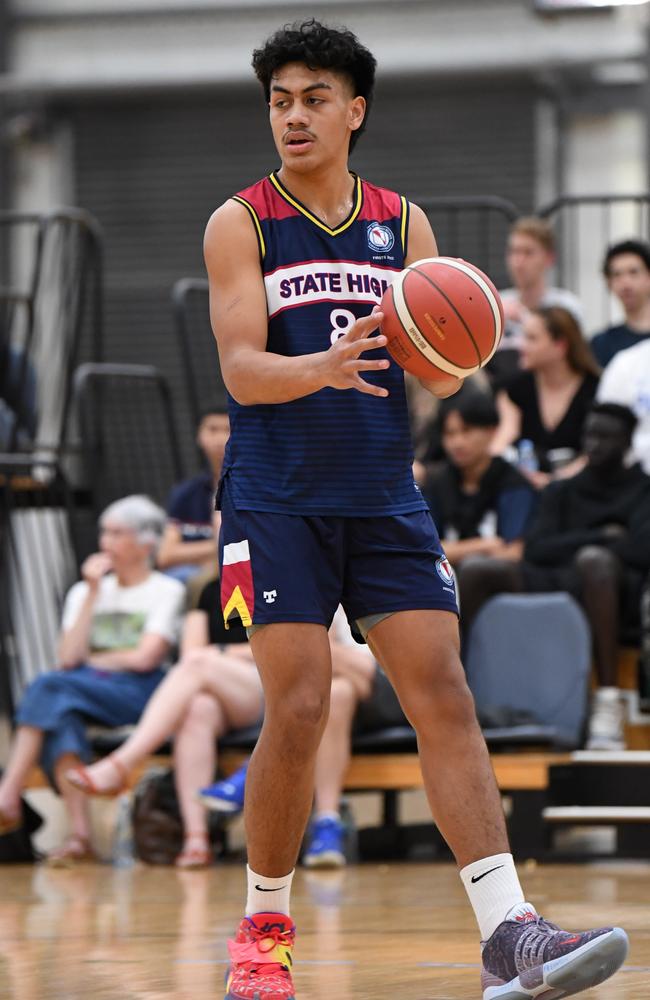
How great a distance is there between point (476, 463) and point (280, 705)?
4.37 m

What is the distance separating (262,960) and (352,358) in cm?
120

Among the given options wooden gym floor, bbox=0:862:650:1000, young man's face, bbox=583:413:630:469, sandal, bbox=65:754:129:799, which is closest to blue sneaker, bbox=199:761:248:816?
wooden gym floor, bbox=0:862:650:1000

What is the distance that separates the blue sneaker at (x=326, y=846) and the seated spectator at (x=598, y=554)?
108 centimetres

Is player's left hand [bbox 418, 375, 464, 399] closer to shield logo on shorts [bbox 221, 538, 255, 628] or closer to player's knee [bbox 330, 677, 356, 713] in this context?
shield logo on shorts [bbox 221, 538, 255, 628]

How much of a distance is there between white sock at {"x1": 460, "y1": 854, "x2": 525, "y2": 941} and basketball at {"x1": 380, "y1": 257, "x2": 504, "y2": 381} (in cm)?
96

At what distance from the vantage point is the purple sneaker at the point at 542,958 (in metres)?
3.22

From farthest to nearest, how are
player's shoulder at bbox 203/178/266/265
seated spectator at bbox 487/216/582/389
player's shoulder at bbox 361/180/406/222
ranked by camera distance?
seated spectator at bbox 487/216/582/389, player's shoulder at bbox 361/180/406/222, player's shoulder at bbox 203/178/266/265

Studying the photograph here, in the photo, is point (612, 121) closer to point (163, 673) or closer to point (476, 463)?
point (476, 463)

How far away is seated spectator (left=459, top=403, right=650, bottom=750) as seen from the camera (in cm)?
702

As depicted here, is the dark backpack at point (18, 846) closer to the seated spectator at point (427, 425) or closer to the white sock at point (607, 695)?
the seated spectator at point (427, 425)

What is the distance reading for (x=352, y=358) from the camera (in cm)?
329

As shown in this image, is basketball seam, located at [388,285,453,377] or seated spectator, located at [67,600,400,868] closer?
basketball seam, located at [388,285,453,377]

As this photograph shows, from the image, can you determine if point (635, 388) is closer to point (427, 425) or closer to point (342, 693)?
point (427, 425)

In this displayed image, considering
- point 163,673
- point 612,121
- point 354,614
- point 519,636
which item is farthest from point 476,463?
point 612,121
